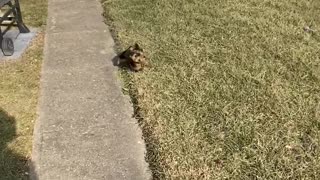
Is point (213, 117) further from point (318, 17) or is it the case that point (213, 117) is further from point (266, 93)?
point (318, 17)

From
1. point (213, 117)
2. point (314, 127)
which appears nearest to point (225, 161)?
point (213, 117)

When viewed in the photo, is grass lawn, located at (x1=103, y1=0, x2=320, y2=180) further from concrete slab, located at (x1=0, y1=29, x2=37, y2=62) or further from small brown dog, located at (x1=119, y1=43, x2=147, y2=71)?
concrete slab, located at (x1=0, y1=29, x2=37, y2=62)

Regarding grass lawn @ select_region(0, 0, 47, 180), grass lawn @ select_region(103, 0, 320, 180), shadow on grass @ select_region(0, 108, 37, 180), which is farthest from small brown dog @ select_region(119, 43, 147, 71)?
shadow on grass @ select_region(0, 108, 37, 180)

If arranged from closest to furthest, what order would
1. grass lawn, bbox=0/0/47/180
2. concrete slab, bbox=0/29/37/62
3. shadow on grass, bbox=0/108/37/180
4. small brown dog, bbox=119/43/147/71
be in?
shadow on grass, bbox=0/108/37/180 → grass lawn, bbox=0/0/47/180 → small brown dog, bbox=119/43/147/71 → concrete slab, bbox=0/29/37/62

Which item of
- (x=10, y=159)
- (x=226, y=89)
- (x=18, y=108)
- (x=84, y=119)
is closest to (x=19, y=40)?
(x=18, y=108)

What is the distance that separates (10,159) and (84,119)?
813 mm

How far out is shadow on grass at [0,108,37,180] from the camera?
3.07 meters

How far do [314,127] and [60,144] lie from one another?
7.60ft

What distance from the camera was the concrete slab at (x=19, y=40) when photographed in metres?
5.22

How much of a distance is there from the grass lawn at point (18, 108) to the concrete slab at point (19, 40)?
3.6 inches

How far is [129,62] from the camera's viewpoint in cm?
473

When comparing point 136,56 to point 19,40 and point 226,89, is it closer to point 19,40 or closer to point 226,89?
point 226,89

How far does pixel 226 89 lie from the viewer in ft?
13.9

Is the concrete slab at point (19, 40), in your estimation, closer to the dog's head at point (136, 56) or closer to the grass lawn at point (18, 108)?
the grass lawn at point (18, 108)
